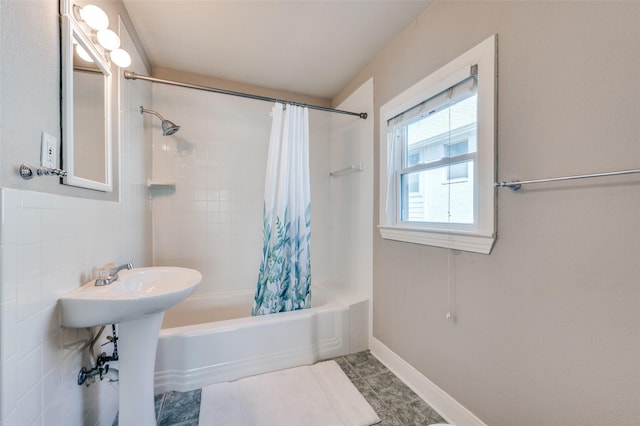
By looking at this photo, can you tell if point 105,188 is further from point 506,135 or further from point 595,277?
point 595,277

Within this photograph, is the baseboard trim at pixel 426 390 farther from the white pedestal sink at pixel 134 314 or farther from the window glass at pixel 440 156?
the white pedestal sink at pixel 134 314

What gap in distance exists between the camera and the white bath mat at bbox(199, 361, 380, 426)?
137 centimetres

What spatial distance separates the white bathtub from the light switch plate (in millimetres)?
1149

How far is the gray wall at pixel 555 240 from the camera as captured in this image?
794mm

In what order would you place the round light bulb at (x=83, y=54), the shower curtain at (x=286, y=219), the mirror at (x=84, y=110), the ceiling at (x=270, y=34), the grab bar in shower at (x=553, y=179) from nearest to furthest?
the grab bar in shower at (x=553, y=179), the mirror at (x=84, y=110), the round light bulb at (x=83, y=54), the ceiling at (x=270, y=34), the shower curtain at (x=286, y=219)

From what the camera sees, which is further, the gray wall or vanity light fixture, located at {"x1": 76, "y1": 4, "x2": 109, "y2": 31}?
vanity light fixture, located at {"x1": 76, "y1": 4, "x2": 109, "y2": 31}

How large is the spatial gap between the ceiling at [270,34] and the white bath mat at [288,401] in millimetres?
2369

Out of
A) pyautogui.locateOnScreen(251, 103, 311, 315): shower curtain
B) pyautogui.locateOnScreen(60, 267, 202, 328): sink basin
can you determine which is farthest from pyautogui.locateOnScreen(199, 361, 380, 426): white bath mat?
pyautogui.locateOnScreen(60, 267, 202, 328): sink basin

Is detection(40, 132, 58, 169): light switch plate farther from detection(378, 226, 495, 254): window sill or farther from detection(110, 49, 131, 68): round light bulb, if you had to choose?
detection(378, 226, 495, 254): window sill

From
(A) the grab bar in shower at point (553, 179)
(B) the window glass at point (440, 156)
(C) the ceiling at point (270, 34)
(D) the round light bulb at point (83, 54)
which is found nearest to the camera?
(A) the grab bar in shower at point (553, 179)

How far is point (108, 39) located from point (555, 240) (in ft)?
7.14

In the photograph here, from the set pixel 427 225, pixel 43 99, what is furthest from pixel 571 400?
pixel 43 99

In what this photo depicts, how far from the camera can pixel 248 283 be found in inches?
101

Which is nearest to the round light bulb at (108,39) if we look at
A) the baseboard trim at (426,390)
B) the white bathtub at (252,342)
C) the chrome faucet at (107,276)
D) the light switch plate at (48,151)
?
the light switch plate at (48,151)
